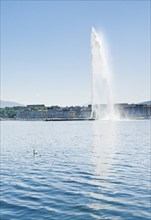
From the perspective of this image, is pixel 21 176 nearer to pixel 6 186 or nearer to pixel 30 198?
pixel 6 186

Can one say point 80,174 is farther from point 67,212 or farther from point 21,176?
point 67,212

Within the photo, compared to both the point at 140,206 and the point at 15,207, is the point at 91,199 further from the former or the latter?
the point at 15,207

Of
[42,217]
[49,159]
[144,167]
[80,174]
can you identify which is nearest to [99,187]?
[80,174]

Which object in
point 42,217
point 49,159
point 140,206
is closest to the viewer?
point 42,217

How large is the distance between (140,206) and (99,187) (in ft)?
17.8

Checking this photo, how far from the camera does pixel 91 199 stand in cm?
2242

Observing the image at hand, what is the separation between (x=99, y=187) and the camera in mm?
25812

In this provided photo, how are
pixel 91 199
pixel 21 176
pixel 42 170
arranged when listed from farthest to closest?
pixel 42 170, pixel 21 176, pixel 91 199

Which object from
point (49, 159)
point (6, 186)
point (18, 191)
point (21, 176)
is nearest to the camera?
point (18, 191)

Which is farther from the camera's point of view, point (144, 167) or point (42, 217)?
point (144, 167)

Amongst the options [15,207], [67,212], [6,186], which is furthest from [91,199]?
[6,186]

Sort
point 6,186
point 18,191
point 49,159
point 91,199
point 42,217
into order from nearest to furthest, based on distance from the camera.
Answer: point 42,217, point 91,199, point 18,191, point 6,186, point 49,159

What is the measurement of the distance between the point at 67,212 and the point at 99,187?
6.45 meters

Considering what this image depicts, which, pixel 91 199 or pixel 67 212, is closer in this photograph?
pixel 67 212
